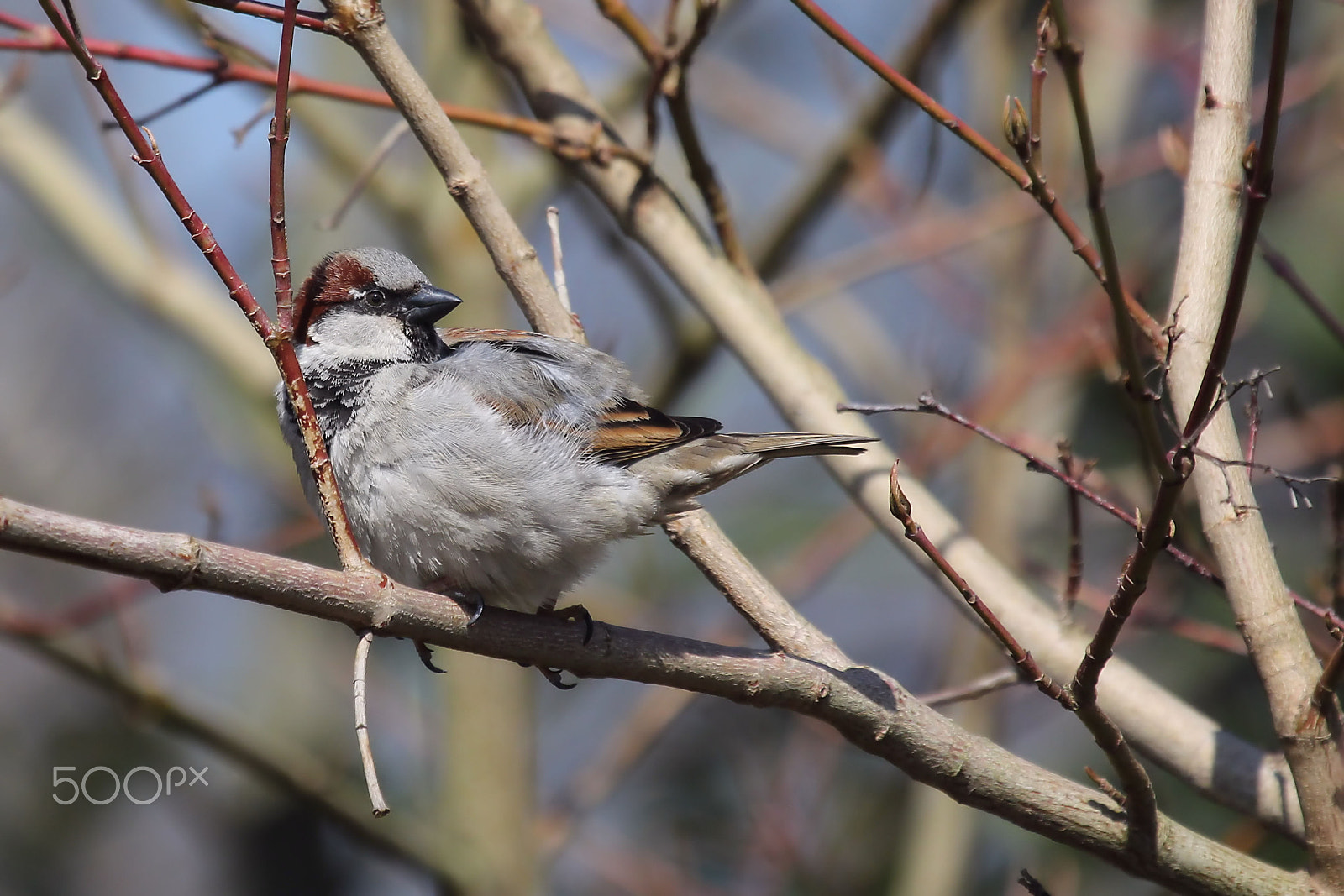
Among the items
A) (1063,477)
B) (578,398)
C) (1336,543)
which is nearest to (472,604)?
(578,398)

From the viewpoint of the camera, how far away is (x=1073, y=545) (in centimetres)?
307

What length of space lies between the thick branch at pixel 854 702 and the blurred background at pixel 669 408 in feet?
3.03

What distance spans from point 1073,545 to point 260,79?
8.55 ft

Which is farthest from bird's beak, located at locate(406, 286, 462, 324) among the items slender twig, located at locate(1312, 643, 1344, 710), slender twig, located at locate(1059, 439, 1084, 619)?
slender twig, located at locate(1312, 643, 1344, 710)

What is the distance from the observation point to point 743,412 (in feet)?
35.0

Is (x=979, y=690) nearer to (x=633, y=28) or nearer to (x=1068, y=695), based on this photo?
(x=1068, y=695)

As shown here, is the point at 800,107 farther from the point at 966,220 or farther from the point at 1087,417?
the point at 1087,417

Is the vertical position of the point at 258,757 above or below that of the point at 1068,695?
below

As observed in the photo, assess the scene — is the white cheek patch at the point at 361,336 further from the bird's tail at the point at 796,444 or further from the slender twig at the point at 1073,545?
the slender twig at the point at 1073,545

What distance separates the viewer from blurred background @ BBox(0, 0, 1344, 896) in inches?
209

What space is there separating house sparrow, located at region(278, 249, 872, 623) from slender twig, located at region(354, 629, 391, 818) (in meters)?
0.72

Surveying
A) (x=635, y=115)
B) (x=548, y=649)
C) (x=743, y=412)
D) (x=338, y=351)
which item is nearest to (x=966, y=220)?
(x=635, y=115)

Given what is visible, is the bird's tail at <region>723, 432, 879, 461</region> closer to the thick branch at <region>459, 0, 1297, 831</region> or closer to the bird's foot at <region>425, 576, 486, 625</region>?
the thick branch at <region>459, 0, 1297, 831</region>

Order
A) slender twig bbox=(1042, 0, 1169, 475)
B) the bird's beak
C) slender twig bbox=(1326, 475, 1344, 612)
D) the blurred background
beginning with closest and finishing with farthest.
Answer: slender twig bbox=(1042, 0, 1169, 475) < slender twig bbox=(1326, 475, 1344, 612) < the bird's beak < the blurred background
